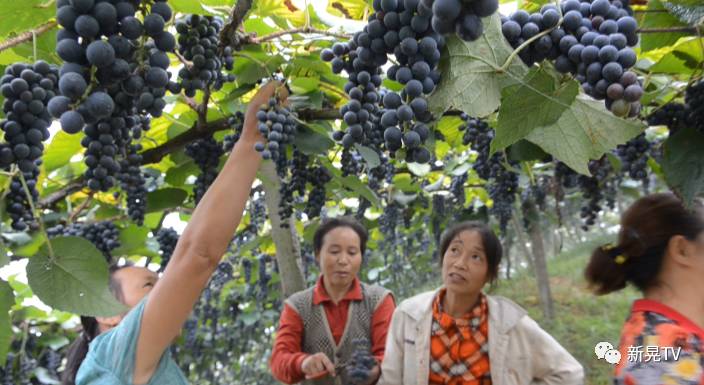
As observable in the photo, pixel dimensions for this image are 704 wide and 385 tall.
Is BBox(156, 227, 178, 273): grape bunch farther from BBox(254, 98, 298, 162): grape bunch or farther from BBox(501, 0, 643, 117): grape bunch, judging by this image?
BBox(501, 0, 643, 117): grape bunch

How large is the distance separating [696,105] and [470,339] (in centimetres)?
144

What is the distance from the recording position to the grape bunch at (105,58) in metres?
0.68

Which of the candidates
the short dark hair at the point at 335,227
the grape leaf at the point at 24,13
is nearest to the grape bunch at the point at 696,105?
the grape leaf at the point at 24,13

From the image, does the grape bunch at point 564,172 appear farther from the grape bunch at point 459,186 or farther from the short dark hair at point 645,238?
the grape bunch at point 459,186

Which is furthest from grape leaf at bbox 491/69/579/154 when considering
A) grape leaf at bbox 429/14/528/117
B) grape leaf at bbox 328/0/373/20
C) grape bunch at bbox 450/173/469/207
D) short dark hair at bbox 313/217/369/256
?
grape bunch at bbox 450/173/469/207

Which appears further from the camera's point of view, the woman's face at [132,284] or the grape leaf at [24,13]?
the woman's face at [132,284]

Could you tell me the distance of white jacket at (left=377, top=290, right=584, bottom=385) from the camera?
2.25 meters

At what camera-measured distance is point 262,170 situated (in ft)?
8.38

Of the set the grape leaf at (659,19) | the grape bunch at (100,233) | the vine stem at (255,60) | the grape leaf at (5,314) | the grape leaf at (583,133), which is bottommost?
the grape leaf at (5,314)

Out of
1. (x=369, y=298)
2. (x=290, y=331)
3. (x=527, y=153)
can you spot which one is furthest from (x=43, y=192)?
(x=527, y=153)

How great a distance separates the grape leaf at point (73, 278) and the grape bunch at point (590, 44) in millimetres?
1085

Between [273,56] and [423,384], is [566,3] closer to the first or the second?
[273,56]

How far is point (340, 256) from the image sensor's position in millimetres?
2832

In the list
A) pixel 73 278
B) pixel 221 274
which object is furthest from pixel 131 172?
pixel 221 274
